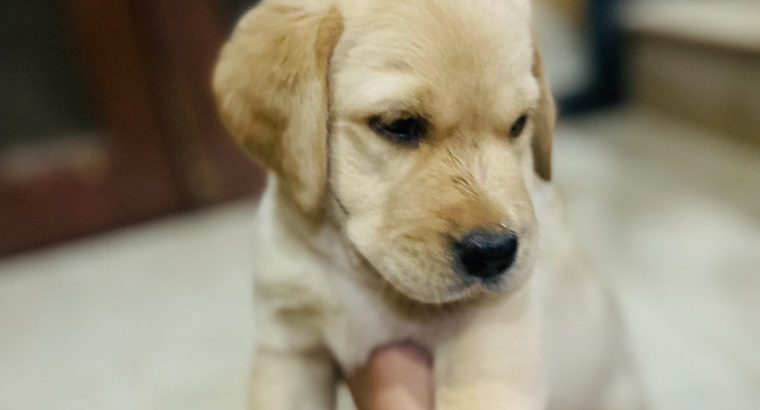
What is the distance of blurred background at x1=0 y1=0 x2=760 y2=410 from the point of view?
185 centimetres

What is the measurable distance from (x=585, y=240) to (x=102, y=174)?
1576mm

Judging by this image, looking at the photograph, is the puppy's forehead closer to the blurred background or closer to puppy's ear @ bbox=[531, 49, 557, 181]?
puppy's ear @ bbox=[531, 49, 557, 181]

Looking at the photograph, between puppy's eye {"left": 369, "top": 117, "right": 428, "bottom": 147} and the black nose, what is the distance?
0.15 metres

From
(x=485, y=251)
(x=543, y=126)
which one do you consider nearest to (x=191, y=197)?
(x=543, y=126)

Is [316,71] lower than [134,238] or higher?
higher

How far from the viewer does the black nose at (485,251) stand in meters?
0.83

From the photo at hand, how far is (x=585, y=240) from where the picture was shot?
7.05ft

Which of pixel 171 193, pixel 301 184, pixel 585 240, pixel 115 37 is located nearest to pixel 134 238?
pixel 171 193

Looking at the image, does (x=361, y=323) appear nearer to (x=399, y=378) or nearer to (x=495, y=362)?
(x=399, y=378)

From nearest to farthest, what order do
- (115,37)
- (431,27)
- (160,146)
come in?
1. (431,27)
2. (115,37)
3. (160,146)

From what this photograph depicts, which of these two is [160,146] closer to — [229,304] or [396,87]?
[229,304]

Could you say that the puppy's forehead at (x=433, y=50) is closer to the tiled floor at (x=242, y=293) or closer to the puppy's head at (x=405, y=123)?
the puppy's head at (x=405, y=123)

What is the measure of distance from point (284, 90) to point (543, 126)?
354 millimetres

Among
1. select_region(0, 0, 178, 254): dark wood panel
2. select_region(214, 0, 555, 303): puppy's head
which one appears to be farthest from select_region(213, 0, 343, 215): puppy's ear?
select_region(0, 0, 178, 254): dark wood panel
